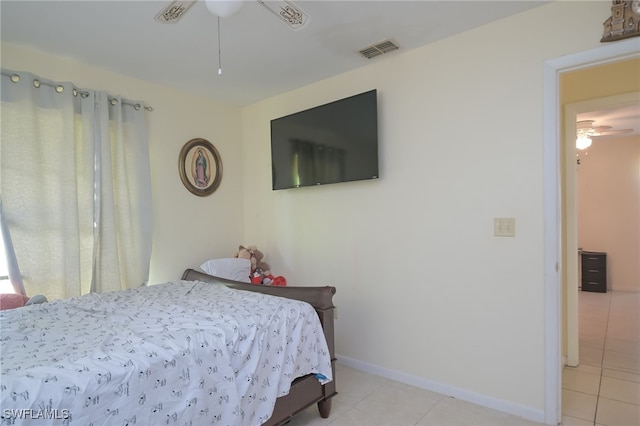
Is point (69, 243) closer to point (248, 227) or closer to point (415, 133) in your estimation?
point (248, 227)

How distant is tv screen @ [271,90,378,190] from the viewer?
106 inches

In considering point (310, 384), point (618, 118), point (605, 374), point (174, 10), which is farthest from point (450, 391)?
point (618, 118)

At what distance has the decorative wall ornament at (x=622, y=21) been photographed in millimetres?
1772

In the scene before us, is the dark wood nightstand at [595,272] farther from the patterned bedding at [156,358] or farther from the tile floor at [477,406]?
the patterned bedding at [156,358]

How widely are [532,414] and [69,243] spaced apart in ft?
10.7

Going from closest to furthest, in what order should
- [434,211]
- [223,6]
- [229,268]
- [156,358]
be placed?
[156,358] < [223,6] < [434,211] < [229,268]

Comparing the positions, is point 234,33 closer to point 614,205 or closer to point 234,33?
point 234,33

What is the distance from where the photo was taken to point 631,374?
268 centimetres

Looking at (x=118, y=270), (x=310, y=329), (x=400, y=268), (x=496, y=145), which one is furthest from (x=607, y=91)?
(x=118, y=270)

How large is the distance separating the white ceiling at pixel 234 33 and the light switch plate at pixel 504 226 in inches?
50.1

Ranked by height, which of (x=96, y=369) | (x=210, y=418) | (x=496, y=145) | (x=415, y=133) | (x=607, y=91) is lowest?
(x=210, y=418)

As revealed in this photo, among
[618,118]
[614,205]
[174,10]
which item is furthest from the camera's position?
[614,205]

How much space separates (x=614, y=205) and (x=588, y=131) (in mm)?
1752

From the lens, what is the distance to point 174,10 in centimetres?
161
